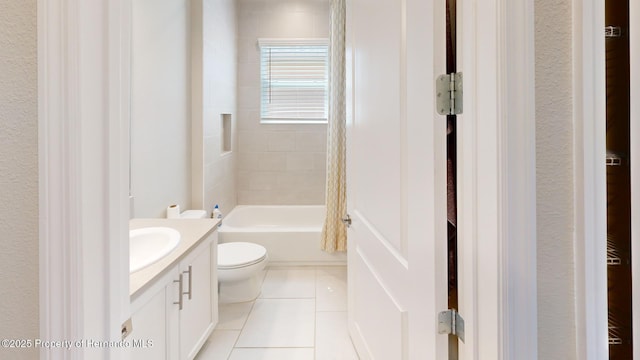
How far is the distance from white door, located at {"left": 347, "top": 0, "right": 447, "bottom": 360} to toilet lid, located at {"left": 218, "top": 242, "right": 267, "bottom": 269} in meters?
1.09

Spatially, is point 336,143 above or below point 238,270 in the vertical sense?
above

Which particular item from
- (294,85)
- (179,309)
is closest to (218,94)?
(294,85)

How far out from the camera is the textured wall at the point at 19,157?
640 millimetres

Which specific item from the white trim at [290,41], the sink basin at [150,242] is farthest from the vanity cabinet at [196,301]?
the white trim at [290,41]

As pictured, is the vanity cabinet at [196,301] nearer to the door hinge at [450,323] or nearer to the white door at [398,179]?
the white door at [398,179]

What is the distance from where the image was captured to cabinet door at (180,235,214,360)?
6.01 feet

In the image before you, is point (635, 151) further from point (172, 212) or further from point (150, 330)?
point (172, 212)

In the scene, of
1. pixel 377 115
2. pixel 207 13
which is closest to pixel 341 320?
pixel 377 115

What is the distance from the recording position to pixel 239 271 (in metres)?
2.76

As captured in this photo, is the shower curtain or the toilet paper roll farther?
the shower curtain

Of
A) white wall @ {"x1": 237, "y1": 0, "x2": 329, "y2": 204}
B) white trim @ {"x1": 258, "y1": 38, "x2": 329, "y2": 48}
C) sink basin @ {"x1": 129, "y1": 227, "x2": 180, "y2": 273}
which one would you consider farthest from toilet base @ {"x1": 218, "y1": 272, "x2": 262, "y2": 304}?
white trim @ {"x1": 258, "y1": 38, "x2": 329, "y2": 48}

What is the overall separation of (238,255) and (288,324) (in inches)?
25.7

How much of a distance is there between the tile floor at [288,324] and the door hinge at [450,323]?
1367mm

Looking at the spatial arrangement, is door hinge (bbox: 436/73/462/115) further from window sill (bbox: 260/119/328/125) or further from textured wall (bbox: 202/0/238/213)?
window sill (bbox: 260/119/328/125)
